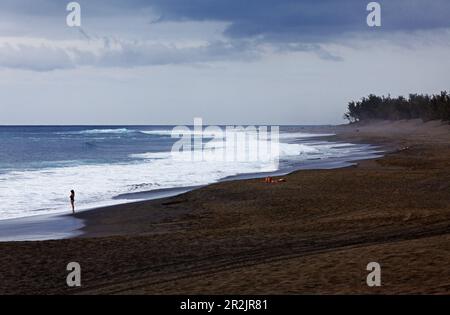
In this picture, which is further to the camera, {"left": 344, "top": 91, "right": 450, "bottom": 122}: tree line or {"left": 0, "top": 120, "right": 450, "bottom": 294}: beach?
{"left": 344, "top": 91, "right": 450, "bottom": 122}: tree line

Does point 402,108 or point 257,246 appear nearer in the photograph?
point 257,246

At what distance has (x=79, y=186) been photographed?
31875mm

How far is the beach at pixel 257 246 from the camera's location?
9787 millimetres

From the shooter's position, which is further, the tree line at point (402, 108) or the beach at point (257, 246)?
the tree line at point (402, 108)

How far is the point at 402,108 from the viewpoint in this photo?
421ft

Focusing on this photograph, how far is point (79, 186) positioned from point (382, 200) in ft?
58.9

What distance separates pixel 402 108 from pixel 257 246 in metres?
122

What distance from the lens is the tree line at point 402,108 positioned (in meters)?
91.8

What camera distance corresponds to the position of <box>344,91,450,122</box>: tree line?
3612 inches

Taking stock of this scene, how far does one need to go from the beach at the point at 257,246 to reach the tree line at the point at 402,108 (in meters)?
69.3

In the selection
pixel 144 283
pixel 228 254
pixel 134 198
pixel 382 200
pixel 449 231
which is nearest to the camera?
pixel 144 283

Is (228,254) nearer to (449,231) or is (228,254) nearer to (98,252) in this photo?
(98,252)

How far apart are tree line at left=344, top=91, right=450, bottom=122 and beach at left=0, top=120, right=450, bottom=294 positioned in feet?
227
